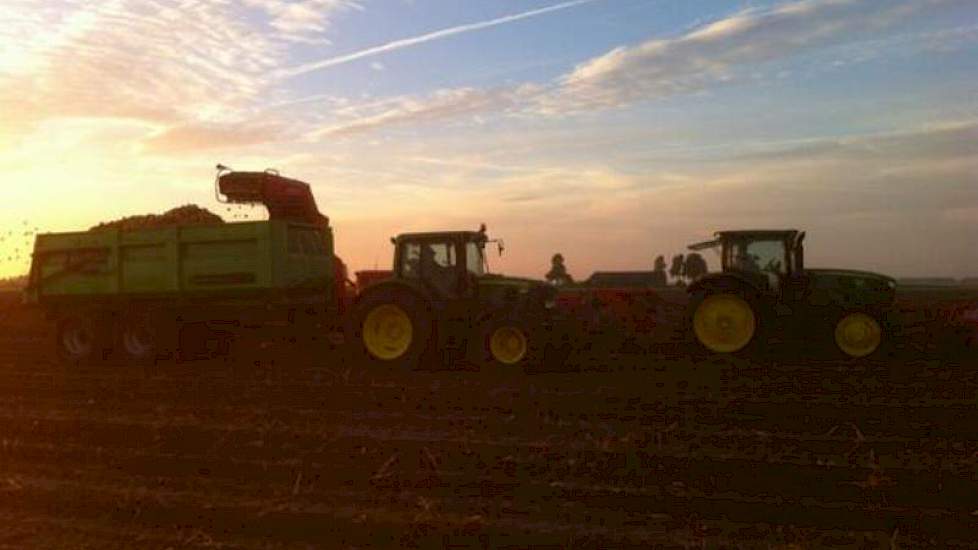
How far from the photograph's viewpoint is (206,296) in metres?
16.3

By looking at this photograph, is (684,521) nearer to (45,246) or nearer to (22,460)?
(22,460)

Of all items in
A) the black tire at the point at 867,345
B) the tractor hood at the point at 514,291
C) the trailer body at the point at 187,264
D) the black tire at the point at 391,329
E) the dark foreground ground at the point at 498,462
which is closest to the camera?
the dark foreground ground at the point at 498,462

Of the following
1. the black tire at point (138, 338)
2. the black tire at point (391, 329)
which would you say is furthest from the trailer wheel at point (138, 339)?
the black tire at point (391, 329)

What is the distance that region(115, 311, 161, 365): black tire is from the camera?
16.7m

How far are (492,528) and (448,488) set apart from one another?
1107mm

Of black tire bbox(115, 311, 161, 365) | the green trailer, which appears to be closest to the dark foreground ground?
the green trailer

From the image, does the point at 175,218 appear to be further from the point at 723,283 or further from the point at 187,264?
the point at 723,283

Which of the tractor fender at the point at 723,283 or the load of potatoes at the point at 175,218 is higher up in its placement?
the load of potatoes at the point at 175,218

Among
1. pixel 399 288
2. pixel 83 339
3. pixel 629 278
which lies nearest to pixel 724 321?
pixel 399 288

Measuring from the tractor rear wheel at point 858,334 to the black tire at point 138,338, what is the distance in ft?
37.5

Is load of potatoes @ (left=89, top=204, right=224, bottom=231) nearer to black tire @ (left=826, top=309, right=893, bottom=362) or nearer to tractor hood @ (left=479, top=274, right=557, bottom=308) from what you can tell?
tractor hood @ (left=479, top=274, right=557, bottom=308)

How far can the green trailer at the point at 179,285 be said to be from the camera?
15.9 m

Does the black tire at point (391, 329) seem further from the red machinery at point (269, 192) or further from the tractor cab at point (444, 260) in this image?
the red machinery at point (269, 192)

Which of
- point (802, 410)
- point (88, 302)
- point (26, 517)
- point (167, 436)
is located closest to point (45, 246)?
point (88, 302)
